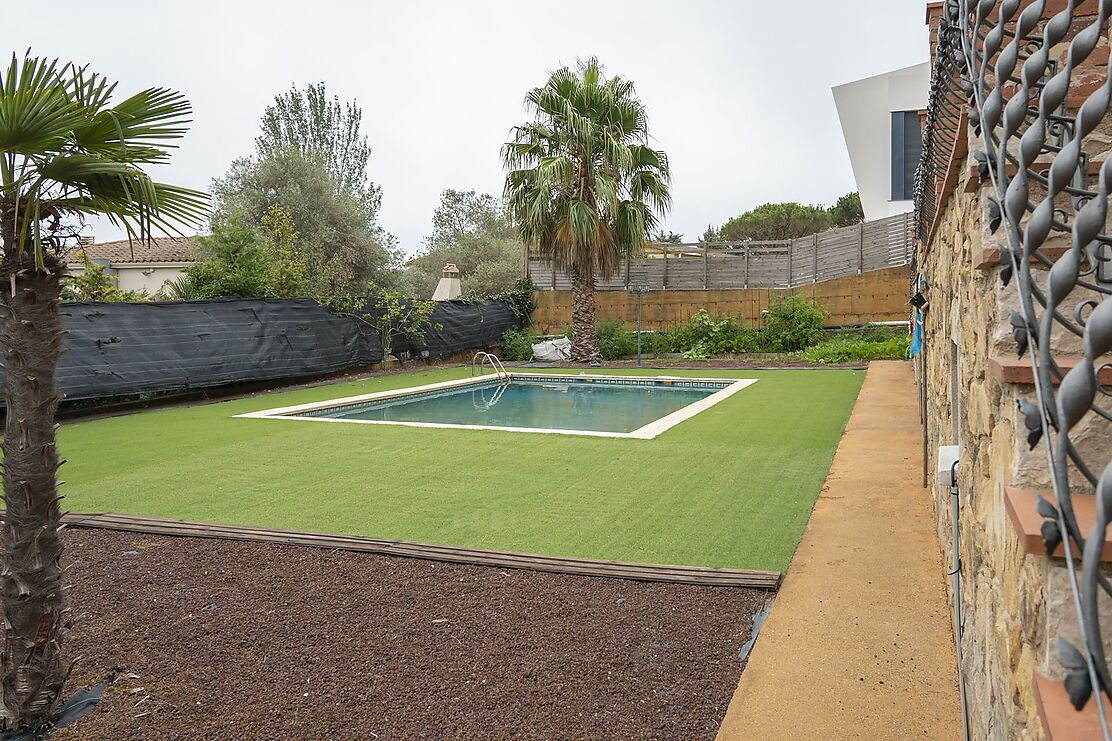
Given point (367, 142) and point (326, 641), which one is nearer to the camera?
point (326, 641)

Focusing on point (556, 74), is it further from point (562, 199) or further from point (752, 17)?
point (752, 17)

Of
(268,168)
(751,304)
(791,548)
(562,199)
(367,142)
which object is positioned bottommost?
(791,548)

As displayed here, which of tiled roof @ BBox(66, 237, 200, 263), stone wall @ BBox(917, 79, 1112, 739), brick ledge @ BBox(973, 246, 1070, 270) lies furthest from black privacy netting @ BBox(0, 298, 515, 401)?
brick ledge @ BBox(973, 246, 1070, 270)

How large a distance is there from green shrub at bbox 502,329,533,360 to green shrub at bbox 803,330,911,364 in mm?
6789

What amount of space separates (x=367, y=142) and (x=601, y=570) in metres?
37.2

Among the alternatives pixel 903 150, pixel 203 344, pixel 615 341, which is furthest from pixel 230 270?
pixel 903 150

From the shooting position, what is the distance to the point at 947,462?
3004mm

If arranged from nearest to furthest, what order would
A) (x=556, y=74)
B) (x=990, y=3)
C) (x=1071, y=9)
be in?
(x=1071, y=9) → (x=990, y=3) → (x=556, y=74)

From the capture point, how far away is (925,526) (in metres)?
4.45

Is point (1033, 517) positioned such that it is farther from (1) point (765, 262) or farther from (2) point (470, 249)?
(2) point (470, 249)

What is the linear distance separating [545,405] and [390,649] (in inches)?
366

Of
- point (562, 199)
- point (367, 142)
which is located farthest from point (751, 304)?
point (367, 142)

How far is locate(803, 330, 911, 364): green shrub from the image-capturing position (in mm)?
15802

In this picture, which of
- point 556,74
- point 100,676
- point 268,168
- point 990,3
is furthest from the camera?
point 268,168
